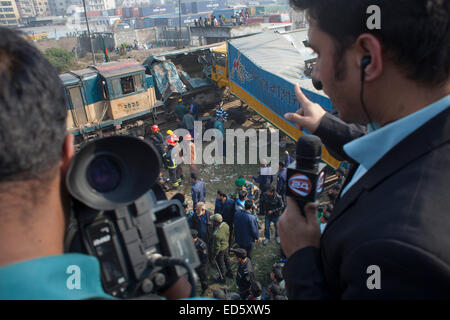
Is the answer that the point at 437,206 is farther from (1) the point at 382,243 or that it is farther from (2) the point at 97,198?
(2) the point at 97,198

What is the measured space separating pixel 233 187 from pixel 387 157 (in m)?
8.43

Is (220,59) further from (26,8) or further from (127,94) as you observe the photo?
(26,8)

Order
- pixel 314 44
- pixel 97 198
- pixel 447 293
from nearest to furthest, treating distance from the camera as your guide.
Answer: pixel 447 293 → pixel 97 198 → pixel 314 44

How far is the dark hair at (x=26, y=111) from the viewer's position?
0.79m

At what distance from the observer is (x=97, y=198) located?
1065 mm

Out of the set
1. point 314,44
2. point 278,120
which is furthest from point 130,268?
point 278,120

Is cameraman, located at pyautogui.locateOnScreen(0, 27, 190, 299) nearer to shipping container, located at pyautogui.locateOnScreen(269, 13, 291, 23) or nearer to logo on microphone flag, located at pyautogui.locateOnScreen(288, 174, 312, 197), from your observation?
logo on microphone flag, located at pyautogui.locateOnScreen(288, 174, 312, 197)

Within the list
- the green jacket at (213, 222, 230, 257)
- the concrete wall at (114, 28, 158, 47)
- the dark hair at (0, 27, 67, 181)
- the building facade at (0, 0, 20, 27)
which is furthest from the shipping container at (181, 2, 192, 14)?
the dark hair at (0, 27, 67, 181)

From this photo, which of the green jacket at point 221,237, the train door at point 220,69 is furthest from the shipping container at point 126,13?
the green jacket at point 221,237

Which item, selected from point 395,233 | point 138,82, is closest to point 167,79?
point 138,82

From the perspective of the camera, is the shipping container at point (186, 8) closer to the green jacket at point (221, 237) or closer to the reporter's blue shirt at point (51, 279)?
the green jacket at point (221, 237)

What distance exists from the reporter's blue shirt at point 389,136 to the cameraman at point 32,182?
109cm

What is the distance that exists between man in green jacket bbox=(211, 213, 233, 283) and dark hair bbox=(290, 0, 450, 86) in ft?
16.4

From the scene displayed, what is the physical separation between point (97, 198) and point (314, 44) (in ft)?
3.60
